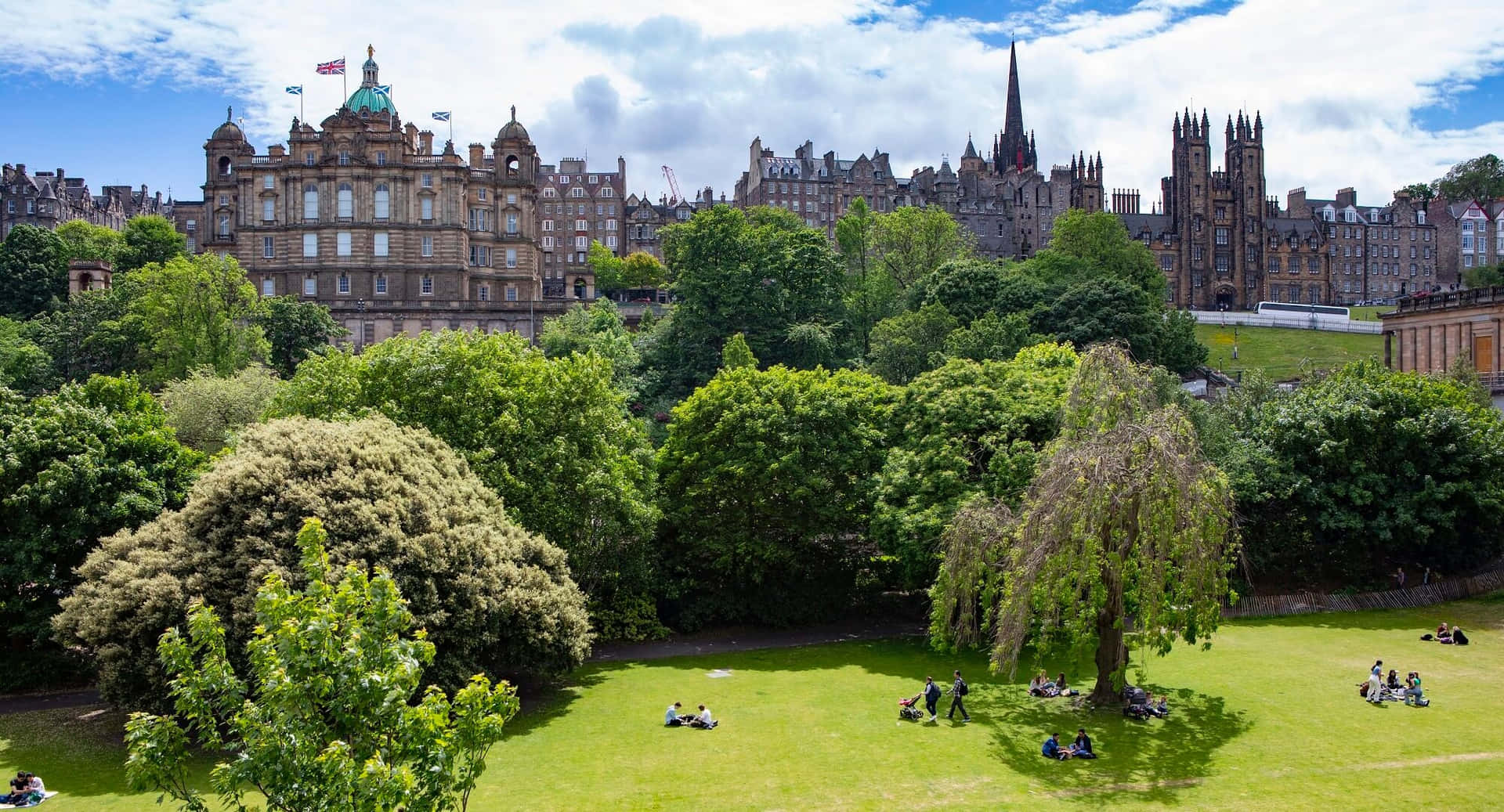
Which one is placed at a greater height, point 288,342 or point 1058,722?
point 288,342

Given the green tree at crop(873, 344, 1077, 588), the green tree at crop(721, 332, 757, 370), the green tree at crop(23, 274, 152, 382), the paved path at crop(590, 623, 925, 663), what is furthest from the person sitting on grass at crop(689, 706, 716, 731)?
the green tree at crop(23, 274, 152, 382)

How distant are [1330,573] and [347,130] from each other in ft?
250

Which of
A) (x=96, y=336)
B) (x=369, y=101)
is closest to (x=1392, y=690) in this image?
(x=96, y=336)

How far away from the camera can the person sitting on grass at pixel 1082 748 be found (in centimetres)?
2669

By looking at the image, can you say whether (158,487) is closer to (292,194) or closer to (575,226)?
(292,194)

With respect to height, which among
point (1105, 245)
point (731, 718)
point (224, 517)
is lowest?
point (731, 718)

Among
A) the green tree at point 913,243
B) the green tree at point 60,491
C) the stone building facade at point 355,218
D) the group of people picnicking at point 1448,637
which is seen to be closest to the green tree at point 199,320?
the stone building facade at point 355,218

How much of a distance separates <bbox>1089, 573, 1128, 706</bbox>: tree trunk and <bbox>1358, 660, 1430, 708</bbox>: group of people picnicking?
6.21 meters

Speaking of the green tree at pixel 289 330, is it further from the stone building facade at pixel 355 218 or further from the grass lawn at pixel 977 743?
the grass lawn at pixel 977 743

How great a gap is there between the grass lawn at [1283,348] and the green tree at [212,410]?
2586 inches

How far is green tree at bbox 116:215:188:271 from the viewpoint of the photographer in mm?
100562

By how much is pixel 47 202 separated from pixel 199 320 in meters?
88.6

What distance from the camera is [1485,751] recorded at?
26281 mm

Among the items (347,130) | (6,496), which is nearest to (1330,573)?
(6,496)
